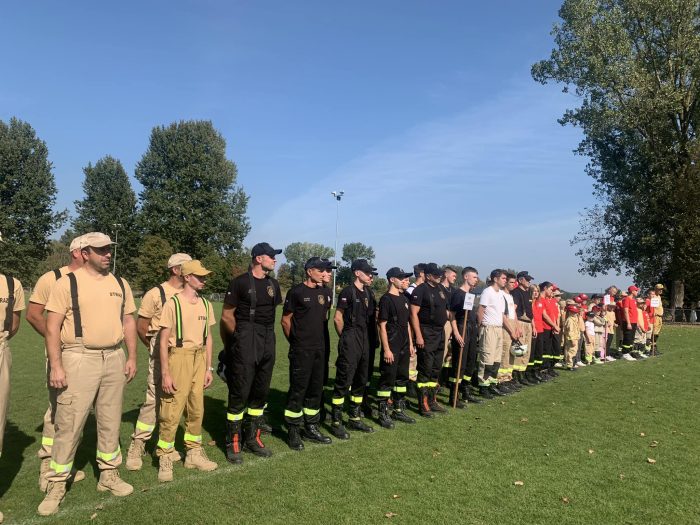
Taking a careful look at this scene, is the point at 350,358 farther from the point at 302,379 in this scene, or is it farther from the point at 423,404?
the point at 423,404

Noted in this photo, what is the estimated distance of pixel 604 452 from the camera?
647cm

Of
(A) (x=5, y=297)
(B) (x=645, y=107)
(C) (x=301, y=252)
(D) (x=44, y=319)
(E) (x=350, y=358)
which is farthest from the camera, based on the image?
(C) (x=301, y=252)

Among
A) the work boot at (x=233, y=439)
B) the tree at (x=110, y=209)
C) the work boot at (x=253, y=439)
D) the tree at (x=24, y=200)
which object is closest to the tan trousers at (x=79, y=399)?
the work boot at (x=233, y=439)

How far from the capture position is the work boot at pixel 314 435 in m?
6.68

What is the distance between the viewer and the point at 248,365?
597cm

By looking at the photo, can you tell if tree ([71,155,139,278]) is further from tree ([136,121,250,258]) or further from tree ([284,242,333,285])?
tree ([284,242,333,285])

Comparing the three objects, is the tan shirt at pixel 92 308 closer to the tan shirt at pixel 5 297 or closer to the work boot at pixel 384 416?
the tan shirt at pixel 5 297

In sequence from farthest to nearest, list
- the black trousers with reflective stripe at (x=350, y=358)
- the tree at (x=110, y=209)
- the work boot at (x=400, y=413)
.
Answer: the tree at (x=110, y=209)
the work boot at (x=400, y=413)
the black trousers with reflective stripe at (x=350, y=358)

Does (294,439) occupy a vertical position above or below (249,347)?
below

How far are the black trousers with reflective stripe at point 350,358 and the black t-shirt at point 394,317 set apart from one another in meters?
0.59

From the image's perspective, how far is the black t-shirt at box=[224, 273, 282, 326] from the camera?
6.03 m

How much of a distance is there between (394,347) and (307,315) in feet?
6.02

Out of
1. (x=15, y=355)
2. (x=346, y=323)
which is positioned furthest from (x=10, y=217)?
(x=346, y=323)

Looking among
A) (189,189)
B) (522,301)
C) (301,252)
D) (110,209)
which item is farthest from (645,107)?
(301,252)
